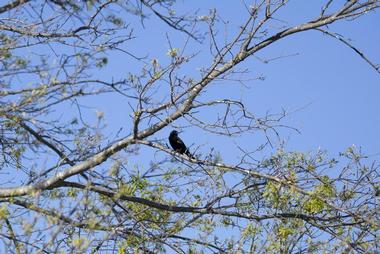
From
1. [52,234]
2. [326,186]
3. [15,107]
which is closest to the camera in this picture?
[52,234]

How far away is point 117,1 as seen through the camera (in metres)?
6.56

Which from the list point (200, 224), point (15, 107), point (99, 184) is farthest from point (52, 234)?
point (200, 224)

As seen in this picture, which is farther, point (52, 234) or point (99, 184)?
point (99, 184)

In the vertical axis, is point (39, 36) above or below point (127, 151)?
above

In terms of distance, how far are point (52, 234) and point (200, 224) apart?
3.12 m

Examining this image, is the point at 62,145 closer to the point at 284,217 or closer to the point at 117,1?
the point at 117,1

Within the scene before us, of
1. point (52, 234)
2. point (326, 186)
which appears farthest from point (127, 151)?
point (52, 234)

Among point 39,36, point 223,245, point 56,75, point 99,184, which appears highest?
point 39,36

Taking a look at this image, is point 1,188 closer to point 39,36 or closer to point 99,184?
point 99,184

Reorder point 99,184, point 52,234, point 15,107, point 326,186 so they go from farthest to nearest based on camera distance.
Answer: point 99,184 < point 326,186 < point 15,107 < point 52,234

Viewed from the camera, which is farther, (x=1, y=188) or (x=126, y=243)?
(x=126, y=243)

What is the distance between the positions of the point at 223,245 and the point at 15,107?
99.9 inches

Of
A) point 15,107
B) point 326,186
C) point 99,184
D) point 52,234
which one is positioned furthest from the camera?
point 99,184

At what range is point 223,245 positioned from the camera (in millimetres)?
6789
